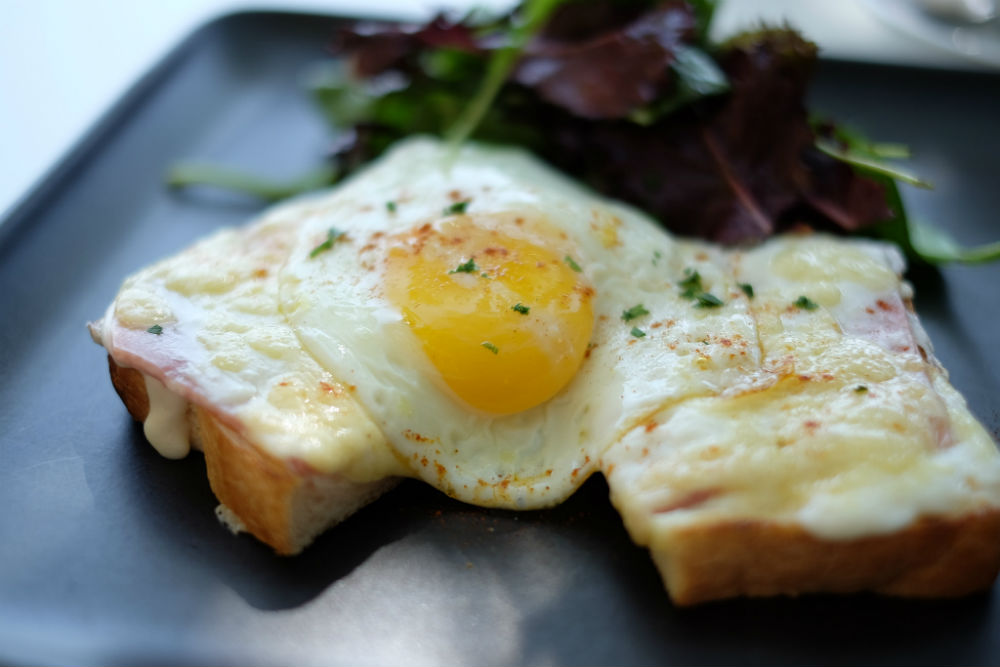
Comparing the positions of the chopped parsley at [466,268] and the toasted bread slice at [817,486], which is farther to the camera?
the chopped parsley at [466,268]

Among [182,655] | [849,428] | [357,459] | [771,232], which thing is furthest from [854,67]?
[182,655]

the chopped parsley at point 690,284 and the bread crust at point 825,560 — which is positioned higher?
the chopped parsley at point 690,284

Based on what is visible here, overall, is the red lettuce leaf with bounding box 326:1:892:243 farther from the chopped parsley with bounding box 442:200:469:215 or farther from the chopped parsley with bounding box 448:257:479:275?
the chopped parsley with bounding box 448:257:479:275

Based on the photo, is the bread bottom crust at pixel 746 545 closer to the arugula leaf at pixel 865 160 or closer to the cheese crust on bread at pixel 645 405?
the cheese crust on bread at pixel 645 405

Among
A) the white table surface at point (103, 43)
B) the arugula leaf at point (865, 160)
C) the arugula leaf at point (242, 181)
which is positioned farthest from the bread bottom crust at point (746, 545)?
the white table surface at point (103, 43)

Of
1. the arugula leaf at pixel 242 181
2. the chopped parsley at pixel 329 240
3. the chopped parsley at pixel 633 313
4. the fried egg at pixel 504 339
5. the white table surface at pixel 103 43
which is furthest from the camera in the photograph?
the white table surface at pixel 103 43

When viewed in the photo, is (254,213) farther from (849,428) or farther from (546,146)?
(849,428)
